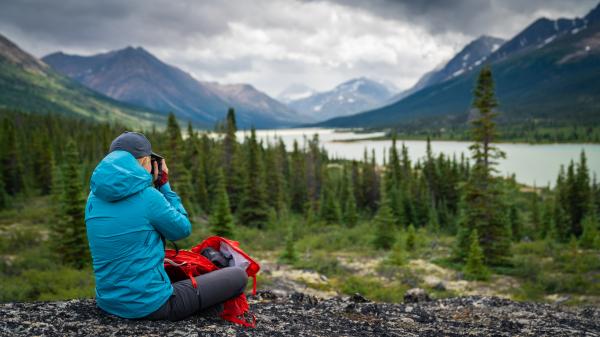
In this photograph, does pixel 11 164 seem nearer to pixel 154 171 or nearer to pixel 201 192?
pixel 201 192

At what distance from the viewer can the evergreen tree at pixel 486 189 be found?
21.7 metres

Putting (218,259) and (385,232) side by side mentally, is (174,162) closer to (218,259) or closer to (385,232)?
(385,232)

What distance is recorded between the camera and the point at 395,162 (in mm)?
68125

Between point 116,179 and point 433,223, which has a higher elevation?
point 116,179

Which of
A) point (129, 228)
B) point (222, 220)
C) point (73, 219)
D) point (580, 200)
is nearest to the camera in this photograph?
point (129, 228)

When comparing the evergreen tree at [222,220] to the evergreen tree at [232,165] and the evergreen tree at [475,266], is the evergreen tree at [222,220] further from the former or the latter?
the evergreen tree at [475,266]

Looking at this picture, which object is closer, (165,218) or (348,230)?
(165,218)

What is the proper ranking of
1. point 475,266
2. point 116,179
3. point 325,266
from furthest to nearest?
point 325,266
point 475,266
point 116,179

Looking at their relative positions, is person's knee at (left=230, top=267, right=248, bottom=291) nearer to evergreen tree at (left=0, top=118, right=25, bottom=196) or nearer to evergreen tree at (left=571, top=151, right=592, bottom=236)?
evergreen tree at (left=571, top=151, right=592, bottom=236)

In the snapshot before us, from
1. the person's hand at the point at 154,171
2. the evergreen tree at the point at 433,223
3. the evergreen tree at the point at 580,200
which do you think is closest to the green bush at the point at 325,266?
the person's hand at the point at 154,171

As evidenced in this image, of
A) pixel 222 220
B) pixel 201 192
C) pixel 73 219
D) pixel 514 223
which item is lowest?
pixel 514 223

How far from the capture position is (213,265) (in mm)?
5238

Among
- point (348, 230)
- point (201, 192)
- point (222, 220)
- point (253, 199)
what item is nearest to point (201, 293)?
point (222, 220)

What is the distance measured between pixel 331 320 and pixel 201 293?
7.93 ft
